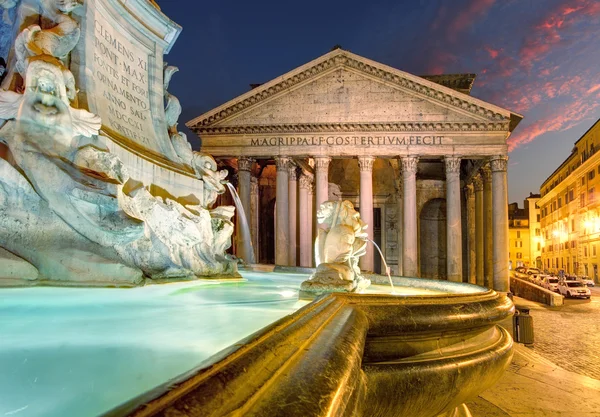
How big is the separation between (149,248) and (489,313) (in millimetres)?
3929

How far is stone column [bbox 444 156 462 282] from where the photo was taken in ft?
80.4

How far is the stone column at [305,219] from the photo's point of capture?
1000 inches

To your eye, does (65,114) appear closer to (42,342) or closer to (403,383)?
(42,342)

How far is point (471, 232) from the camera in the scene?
106 ft

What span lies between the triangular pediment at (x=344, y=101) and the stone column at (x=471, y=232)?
10003 mm

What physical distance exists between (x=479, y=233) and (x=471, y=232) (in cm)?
269

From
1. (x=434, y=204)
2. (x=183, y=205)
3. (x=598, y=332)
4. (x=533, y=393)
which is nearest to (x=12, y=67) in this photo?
(x=183, y=205)

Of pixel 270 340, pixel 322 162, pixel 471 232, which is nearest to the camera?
pixel 270 340

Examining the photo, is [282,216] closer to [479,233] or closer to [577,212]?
[479,233]

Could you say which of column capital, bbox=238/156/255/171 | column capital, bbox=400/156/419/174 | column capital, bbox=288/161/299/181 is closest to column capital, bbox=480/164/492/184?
column capital, bbox=400/156/419/174

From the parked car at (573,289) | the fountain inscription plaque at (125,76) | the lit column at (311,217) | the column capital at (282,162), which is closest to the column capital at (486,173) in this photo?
the parked car at (573,289)

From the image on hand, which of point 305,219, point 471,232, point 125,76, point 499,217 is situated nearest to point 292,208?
point 305,219

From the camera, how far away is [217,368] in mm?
1315

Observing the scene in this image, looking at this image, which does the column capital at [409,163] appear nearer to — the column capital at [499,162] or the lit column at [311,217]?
the column capital at [499,162]
